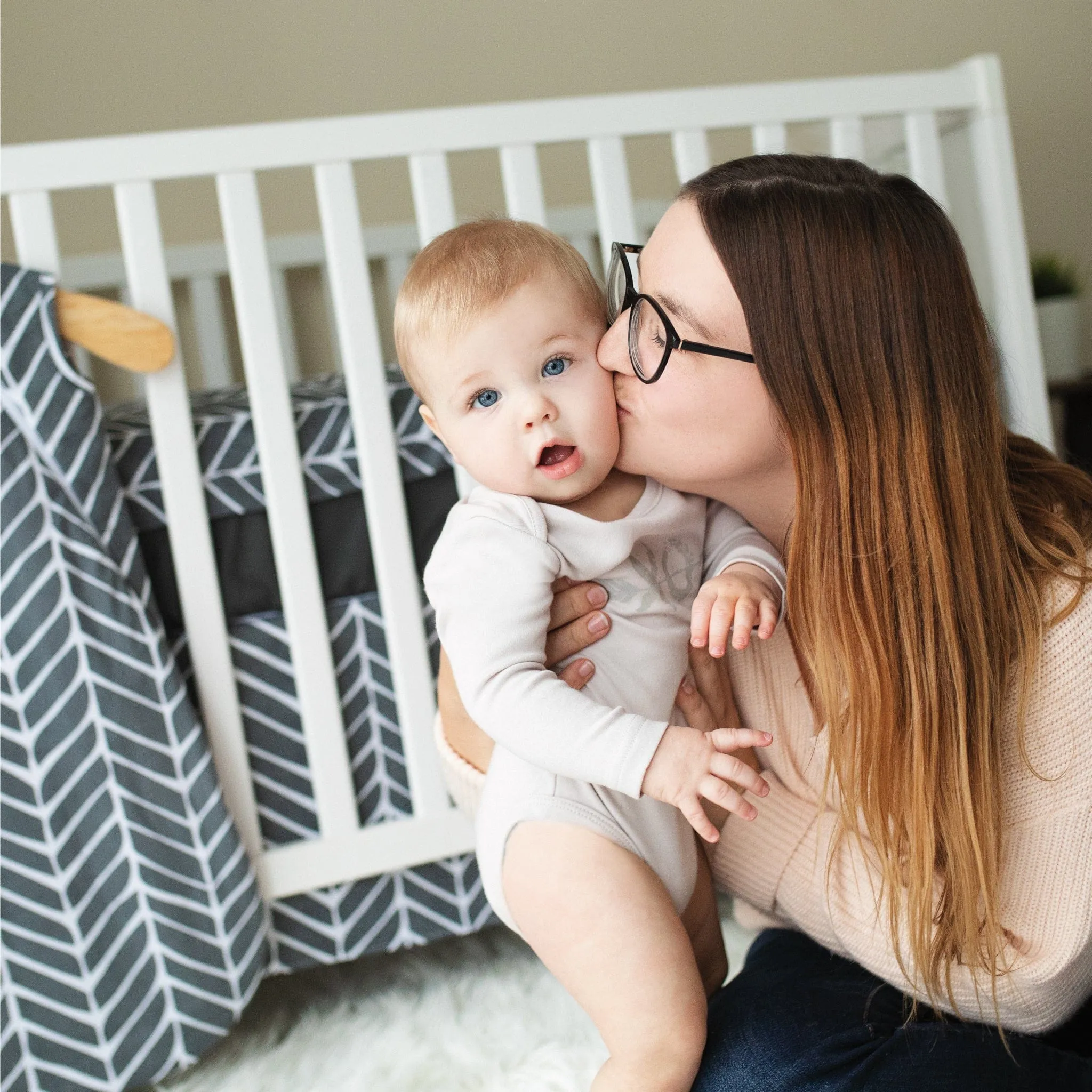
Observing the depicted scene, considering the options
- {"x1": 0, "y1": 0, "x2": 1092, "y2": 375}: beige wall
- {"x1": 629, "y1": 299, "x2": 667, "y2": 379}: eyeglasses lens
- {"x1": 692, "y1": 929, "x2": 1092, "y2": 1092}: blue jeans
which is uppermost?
{"x1": 0, "y1": 0, "x2": 1092, "y2": 375}: beige wall

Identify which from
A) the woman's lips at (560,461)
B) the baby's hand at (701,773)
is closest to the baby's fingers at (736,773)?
the baby's hand at (701,773)

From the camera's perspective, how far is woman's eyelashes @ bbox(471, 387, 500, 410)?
0.85 meters

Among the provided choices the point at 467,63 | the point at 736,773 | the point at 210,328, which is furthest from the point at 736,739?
the point at 467,63

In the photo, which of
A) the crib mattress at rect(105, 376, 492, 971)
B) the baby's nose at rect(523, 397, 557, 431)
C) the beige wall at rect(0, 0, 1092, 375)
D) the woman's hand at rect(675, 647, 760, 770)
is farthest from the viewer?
the beige wall at rect(0, 0, 1092, 375)

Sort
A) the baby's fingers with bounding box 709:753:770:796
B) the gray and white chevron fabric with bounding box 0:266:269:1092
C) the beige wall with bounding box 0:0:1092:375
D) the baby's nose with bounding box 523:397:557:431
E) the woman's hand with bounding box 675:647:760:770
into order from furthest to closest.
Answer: the beige wall with bounding box 0:0:1092:375, the gray and white chevron fabric with bounding box 0:266:269:1092, the woman's hand with bounding box 675:647:760:770, the baby's nose with bounding box 523:397:557:431, the baby's fingers with bounding box 709:753:770:796

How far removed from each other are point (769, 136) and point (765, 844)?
798mm

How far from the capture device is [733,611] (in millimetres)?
809

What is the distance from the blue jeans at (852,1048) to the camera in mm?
812

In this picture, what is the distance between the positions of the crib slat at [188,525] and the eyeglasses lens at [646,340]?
1.77ft

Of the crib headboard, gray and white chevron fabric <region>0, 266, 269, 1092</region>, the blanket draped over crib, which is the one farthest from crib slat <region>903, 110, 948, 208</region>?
gray and white chevron fabric <region>0, 266, 269, 1092</region>

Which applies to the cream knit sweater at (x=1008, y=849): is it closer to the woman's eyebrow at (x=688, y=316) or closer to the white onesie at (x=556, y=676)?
the white onesie at (x=556, y=676)

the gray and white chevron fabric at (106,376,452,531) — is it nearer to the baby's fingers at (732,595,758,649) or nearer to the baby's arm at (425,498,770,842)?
the baby's arm at (425,498,770,842)

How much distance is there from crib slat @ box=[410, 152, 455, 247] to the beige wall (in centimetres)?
104

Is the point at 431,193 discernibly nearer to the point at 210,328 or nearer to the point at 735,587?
the point at 735,587
